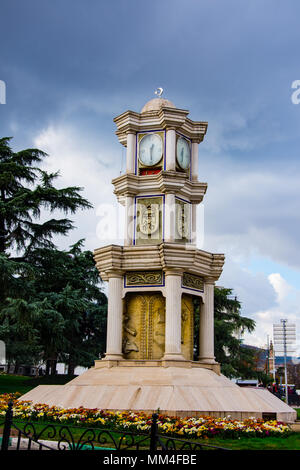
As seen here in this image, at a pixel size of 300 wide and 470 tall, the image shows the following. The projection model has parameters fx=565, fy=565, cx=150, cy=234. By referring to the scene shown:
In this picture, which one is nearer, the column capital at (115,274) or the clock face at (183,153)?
the column capital at (115,274)

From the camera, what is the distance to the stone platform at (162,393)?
50.3ft

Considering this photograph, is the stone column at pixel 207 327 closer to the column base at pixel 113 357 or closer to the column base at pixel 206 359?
the column base at pixel 206 359

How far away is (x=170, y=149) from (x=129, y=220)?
306 cm

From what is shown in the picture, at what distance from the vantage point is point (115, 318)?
63.0 ft

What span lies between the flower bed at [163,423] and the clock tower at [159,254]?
3.83 m

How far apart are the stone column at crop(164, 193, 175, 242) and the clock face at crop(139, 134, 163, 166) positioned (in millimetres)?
1641

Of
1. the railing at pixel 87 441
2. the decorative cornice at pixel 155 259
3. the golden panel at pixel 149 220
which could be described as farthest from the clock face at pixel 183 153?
the railing at pixel 87 441

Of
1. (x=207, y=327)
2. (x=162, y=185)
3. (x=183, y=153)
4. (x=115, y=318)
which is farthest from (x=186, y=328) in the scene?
(x=183, y=153)

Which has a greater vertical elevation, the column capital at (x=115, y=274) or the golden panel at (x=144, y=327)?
the column capital at (x=115, y=274)

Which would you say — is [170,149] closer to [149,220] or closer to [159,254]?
[149,220]

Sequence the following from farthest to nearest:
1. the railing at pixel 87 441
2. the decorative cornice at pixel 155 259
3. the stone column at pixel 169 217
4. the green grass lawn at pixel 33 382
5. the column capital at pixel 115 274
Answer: the green grass lawn at pixel 33 382 < the stone column at pixel 169 217 < the column capital at pixel 115 274 < the decorative cornice at pixel 155 259 < the railing at pixel 87 441

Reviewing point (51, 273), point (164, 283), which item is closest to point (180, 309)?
point (164, 283)

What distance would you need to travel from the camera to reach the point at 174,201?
68.1ft
